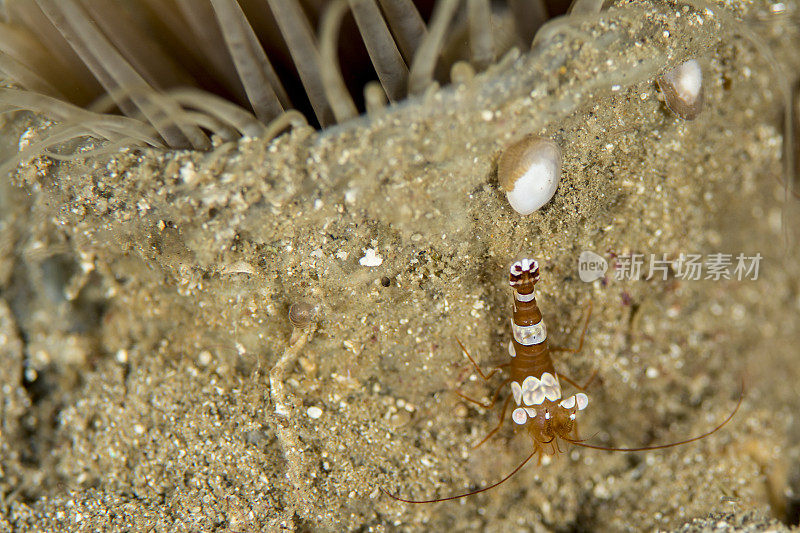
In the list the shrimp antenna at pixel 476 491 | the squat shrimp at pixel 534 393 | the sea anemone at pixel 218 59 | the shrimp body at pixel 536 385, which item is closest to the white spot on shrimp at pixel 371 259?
the sea anemone at pixel 218 59

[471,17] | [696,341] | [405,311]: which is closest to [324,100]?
[471,17]

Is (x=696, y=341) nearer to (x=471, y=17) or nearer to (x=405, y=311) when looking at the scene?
(x=405, y=311)

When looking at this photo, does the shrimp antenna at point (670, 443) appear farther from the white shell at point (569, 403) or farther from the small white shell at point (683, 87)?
the small white shell at point (683, 87)

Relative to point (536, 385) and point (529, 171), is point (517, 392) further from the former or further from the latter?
point (529, 171)

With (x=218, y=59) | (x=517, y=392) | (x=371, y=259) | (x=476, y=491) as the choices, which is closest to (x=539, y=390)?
(x=517, y=392)

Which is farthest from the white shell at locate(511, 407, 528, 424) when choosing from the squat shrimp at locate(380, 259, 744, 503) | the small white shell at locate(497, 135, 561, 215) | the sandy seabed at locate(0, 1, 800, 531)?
the small white shell at locate(497, 135, 561, 215)

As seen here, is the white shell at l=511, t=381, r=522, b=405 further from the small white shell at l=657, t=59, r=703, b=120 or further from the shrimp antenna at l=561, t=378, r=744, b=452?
the small white shell at l=657, t=59, r=703, b=120
